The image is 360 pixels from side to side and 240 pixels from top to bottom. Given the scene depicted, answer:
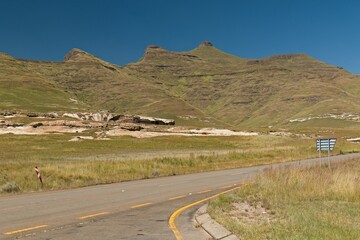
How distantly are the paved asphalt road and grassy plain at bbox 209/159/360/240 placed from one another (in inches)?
45.7

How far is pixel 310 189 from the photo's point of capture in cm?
1441

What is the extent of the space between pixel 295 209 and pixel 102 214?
18.1 ft

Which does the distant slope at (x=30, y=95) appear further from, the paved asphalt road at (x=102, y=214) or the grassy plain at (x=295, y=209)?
the grassy plain at (x=295, y=209)

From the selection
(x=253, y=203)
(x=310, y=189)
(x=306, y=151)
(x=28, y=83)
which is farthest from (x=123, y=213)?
(x=28, y=83)

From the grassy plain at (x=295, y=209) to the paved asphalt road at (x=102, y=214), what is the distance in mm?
1160

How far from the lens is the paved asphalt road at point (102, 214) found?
9383 millimetres

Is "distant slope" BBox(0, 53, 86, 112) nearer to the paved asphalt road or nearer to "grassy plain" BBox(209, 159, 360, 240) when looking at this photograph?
the paved asphalt road

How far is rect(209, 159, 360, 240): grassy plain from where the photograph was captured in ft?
26.5

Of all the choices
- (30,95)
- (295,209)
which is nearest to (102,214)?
(295,209)

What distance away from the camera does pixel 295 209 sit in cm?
1059

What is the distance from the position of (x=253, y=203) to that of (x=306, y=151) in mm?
42212

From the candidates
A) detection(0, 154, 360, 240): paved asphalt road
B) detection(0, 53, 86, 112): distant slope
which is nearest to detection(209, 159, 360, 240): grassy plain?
detection(0, 154, 360, 240): paved asphalt road

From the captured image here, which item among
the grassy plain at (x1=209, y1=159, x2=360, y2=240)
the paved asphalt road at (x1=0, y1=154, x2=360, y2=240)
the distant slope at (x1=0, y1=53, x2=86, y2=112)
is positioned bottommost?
the paved asphalt road at (x1=0, y1=154, x2=360, y2=240)

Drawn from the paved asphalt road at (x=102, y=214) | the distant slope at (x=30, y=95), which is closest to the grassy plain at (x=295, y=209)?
the paved asphalt road at (x=102, y=214)
